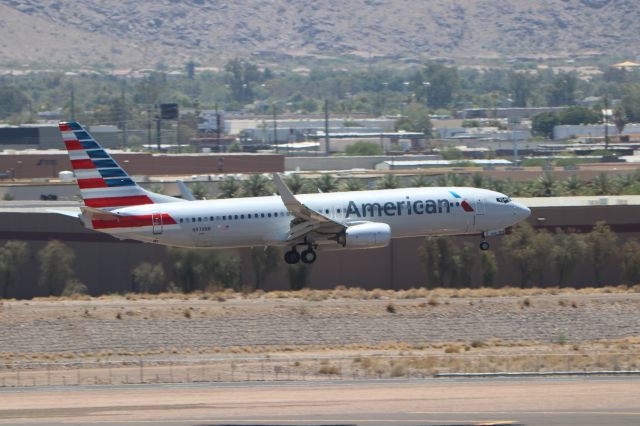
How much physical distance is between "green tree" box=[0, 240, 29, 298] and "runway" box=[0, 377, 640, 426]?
110 ft

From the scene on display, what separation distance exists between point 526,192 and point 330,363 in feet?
175

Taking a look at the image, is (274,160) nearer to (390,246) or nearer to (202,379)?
(390,246)

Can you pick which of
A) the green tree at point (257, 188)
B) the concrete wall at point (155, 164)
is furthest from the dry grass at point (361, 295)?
the concrete wall at point (155, 164)

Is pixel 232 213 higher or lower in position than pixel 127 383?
higher

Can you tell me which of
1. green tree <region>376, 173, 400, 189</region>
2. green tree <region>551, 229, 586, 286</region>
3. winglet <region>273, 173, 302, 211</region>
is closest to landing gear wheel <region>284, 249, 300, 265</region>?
winglet <region>273, 173, 302, 211</region>

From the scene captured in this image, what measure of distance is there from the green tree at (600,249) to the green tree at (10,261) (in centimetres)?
3026

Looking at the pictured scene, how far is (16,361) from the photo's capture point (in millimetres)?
58812

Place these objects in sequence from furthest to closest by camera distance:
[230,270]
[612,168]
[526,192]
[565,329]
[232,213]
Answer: [612,168], [526,192], [230,270], [232,213], [565,329]

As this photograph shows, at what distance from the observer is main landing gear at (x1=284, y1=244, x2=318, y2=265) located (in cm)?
7019

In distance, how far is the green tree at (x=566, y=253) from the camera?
265ft

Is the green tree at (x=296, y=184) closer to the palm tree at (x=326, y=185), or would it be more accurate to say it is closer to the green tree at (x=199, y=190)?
the palm tree at (x=326, y=185)

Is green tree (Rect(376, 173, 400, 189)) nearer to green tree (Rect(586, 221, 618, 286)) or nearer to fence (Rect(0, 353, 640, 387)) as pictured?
green tree (Rect(586, 221, 618, 286))

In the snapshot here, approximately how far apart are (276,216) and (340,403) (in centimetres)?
2537

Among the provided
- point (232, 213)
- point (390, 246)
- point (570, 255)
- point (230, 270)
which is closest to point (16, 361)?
point (232, 213)
